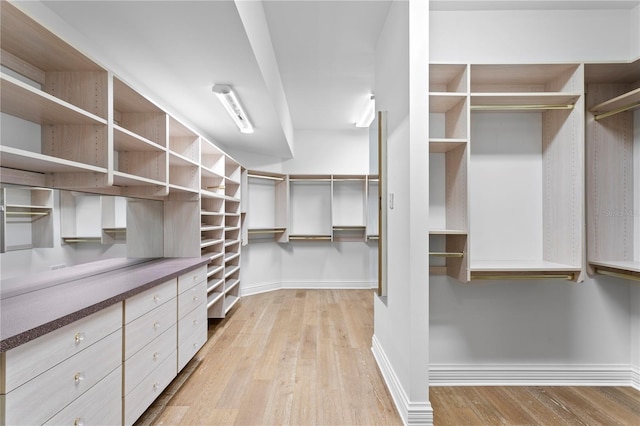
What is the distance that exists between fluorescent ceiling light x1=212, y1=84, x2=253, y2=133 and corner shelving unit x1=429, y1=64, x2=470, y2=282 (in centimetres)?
179

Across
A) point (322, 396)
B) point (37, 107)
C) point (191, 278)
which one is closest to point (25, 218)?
point (37, 107)

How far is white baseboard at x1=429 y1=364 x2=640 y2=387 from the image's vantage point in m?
2.17

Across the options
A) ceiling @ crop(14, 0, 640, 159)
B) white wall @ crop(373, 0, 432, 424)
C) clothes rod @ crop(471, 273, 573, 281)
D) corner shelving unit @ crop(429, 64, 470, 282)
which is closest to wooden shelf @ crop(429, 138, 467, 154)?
corner shelving unit @ crop(429, 64, 470, 282)

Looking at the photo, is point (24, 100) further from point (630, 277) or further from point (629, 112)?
point (629, 112)

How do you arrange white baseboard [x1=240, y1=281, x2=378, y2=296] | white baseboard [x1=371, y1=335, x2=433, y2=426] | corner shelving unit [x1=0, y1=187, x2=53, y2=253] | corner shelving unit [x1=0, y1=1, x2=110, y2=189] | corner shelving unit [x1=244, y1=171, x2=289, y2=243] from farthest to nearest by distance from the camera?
white baseboard [x1=240, y1=281, x2=378, y2=296], corner shelving unit [x1=244, y1=171, x2=289, y2=243], white baseboard [x1=371, y1=335, x2=433, y2=426], corner shelving unit [x1=0, y1=187, x2=53, y2=253], corner shelving unit [x1=0, y1=1, x2=110, y2=189]

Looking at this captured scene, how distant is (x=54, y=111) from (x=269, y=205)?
389cm

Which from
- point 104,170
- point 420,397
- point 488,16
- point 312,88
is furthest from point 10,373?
point 312,88

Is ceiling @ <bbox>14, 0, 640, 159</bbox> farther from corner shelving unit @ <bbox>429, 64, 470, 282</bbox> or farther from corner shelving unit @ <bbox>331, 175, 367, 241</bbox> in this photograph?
corner shelving unit @ <bbox>331, 175, 367, 241</bbox>

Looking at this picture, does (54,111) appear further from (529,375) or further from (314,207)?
(314,207)

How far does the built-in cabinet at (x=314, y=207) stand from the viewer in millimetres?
5102

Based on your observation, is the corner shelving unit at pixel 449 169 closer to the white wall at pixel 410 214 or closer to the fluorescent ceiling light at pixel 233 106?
the white wall at pixel 410 214

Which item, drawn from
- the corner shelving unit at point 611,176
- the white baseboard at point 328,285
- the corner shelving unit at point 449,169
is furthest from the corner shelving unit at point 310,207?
the corner shelving unit at point 611,176

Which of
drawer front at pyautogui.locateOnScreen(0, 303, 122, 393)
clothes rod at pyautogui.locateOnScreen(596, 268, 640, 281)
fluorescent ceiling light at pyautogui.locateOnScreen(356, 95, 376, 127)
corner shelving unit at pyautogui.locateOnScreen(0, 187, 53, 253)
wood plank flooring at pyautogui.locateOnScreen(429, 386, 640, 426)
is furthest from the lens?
fluorescent ceiling light at pyautogui.locateOnScreen(356, 95, 376, 127)

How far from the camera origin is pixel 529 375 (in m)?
2.19
